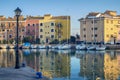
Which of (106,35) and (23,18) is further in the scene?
(23,18)

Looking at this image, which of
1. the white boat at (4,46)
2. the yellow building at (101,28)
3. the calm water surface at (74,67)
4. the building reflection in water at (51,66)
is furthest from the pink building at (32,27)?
the building reflection in water at (51,66)

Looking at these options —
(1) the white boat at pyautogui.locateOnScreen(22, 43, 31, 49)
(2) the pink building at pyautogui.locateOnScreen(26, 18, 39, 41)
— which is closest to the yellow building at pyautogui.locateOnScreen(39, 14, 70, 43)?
(2) the pink building at pyautogui.locateOnScreen(26, 18, 39, 41)

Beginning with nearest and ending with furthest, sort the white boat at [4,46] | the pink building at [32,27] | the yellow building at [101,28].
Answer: the white boat at [4,46], the yellow building at [101,28], the pink building at [32,27]

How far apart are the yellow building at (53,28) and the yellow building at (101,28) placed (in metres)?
4.64

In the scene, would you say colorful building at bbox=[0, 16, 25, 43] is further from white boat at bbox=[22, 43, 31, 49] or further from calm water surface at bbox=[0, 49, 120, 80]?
calm water surface at bbox=[0, 49, 120, 80]

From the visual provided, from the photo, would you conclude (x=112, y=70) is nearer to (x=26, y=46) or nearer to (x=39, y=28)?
(x=26, y=46)

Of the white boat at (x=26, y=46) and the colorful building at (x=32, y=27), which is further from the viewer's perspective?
the colorful building at (x=32, y=27)

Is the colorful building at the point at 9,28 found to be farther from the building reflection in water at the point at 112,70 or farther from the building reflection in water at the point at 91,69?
the building reflection in water at the point at 112,70

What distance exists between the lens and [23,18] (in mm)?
99625

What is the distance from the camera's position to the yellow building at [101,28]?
291 ft

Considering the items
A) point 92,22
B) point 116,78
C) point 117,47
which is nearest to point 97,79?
point 116,78

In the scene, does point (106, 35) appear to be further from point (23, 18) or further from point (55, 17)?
point (23, 18)

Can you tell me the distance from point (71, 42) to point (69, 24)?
498 cm

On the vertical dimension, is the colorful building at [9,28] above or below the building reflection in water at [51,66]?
above
